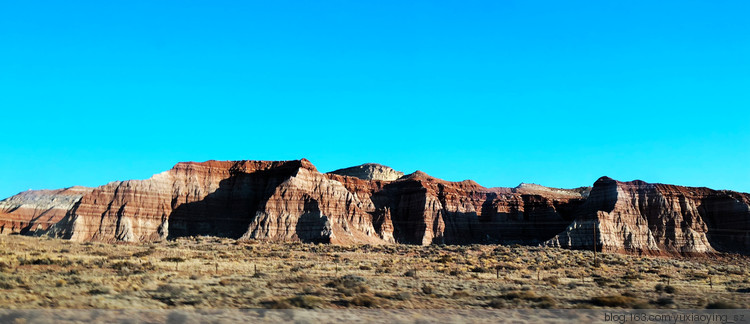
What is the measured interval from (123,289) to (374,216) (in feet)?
261

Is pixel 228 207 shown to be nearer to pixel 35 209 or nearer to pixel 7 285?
pixel 35 209

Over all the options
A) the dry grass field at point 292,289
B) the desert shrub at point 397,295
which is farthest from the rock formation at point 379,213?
the desert shrub at point 397,295

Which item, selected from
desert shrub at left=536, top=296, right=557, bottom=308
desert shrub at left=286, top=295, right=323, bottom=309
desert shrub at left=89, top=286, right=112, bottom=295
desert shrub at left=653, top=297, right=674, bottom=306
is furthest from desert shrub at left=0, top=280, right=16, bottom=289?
desert shrub at left=653, top=297, right=674, bottom=306

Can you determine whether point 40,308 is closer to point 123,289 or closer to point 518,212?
point 123,289

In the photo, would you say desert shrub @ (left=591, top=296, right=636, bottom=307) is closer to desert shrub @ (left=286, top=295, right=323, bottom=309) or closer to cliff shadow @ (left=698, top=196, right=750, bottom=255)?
desert shrub @ (left=286, top=295, right=323, bottom=309)

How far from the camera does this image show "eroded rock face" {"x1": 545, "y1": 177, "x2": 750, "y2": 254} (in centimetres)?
8438

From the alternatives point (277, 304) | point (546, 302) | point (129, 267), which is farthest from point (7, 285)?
point (546, 302)

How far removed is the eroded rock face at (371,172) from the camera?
168875mm

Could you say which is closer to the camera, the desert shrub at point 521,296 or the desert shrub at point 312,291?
the desert shrub at point 521,296

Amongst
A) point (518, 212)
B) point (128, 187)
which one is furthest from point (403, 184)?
point (128, 187)

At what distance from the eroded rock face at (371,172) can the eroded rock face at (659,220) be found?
77108 millimetres

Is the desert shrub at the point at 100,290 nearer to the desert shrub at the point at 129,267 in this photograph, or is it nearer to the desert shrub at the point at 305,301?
the desert shrub at the point at 129,267

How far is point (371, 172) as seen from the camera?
170m

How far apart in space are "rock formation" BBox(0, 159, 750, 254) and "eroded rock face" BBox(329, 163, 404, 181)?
5226 cm
